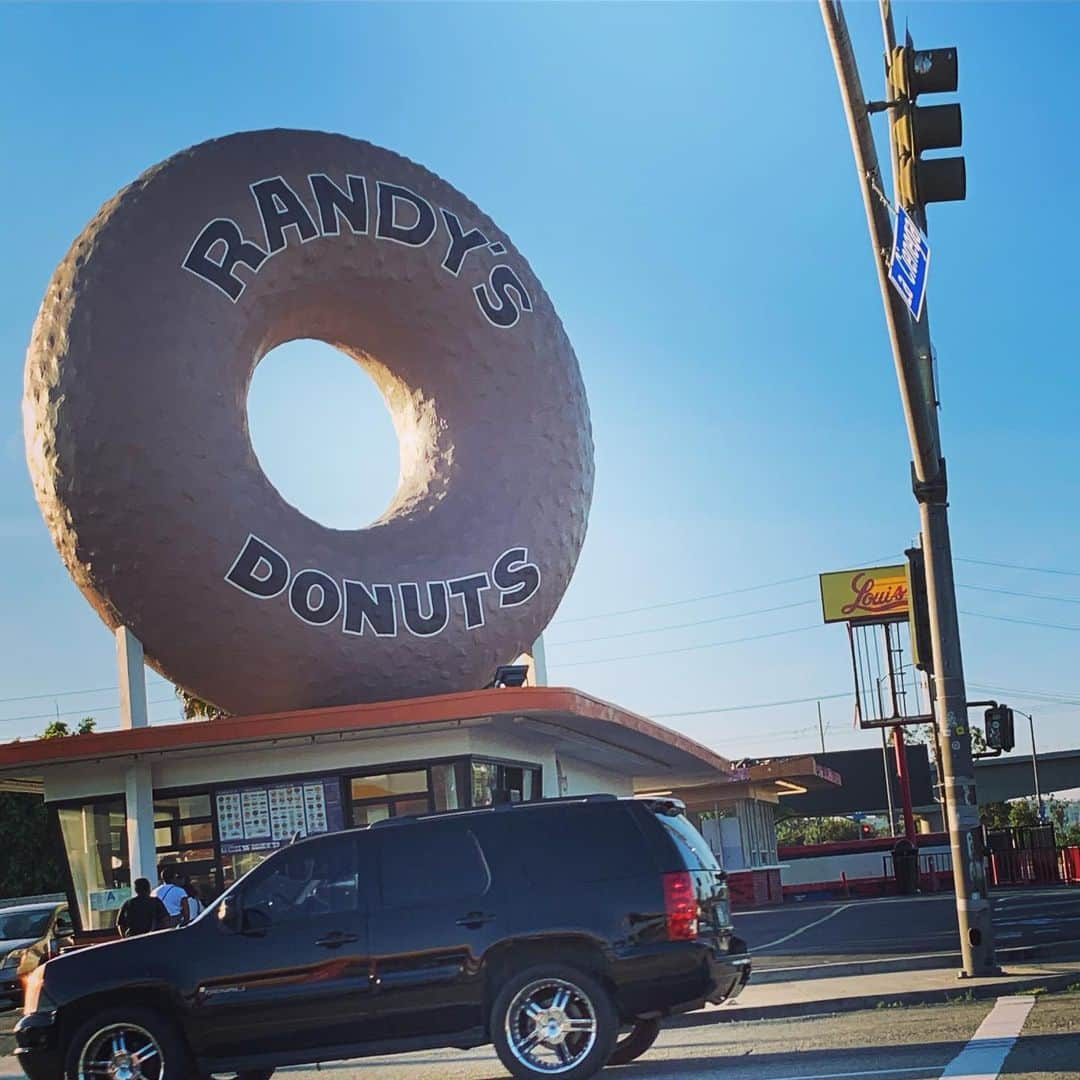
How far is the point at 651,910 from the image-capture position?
10461 mm

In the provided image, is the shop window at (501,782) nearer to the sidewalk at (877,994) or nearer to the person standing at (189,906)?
the person standing at (189,906)

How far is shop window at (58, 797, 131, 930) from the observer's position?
21.0m

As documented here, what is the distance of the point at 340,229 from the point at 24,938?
1190cm

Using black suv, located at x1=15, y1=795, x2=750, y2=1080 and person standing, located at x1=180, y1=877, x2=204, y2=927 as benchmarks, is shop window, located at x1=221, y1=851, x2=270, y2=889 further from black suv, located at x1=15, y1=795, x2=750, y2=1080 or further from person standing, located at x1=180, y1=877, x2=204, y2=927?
black suv, located at x1=15, y1=795, x2=750, y2=1080

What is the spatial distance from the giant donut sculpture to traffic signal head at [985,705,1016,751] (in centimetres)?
727

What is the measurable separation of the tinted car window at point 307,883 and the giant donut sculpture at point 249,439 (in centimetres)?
864

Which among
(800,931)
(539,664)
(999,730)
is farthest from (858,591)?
(999,730)

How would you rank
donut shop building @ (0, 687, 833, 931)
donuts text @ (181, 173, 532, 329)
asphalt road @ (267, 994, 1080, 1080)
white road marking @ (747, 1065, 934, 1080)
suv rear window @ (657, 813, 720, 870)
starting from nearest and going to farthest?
white road marking @ (747, 1065, 934, 1080) < asphalt road @ (267, 994, 1080, 1080) < suv rear window @ (657, 813, 720, 870) < donuts text @ (181, 173, 532, 329) < donut shop building @ (0, 687, 833, 931)

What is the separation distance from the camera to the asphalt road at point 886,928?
796 inches

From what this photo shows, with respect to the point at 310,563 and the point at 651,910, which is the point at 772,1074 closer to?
the point at 651,910

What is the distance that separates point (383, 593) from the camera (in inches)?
797

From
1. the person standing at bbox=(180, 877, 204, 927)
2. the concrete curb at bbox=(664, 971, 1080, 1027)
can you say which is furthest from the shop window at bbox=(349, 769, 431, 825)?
the concrete curb at bbox=(664, 971, 1080, 1027)

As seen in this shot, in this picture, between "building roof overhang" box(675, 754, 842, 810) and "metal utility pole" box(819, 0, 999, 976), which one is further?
"building roof overhang" box(675, 754, 842, 810)

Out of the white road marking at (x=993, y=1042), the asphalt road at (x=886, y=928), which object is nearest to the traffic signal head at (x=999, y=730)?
the white road marking at (x=993, y=1042)
